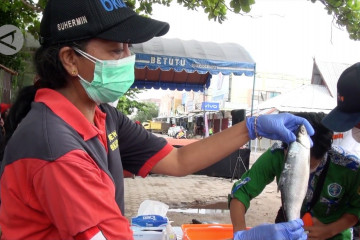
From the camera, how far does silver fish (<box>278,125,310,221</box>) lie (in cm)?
169

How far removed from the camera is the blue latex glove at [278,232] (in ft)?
5.36

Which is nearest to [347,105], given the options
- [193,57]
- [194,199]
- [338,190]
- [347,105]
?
[347,105]

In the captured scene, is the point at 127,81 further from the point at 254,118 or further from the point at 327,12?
the point at 327,12

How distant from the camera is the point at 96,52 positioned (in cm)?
146

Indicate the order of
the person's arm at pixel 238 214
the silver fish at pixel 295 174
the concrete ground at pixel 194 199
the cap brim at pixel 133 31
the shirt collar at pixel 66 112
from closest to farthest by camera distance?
the shirt collar at pixel 66 112 < the cap brim at pixel 133 31 < the silver fish at pixel 295 174 < the person's arm at pixel 238 214 < the concrete ground at pixel 194 199

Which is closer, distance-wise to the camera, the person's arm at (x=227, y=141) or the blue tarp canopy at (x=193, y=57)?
the person's arm at (x=227, y=141)

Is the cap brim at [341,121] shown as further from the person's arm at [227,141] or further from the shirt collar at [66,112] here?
the shirt collar at [66,112]

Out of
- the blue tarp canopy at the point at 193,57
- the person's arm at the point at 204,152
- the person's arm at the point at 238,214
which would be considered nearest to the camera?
the person's arm at the point at 204,152

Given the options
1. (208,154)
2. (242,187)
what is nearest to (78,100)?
(208,154)

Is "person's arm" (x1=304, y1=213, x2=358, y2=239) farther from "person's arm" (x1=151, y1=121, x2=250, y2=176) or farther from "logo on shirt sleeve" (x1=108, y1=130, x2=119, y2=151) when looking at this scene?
"logo on shirt sleeve" (x1=108, y1=130, x2=119, y2=151)

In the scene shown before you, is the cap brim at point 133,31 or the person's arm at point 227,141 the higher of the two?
the cap brim at point 133,31

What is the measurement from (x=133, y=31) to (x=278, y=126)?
837 millimetres

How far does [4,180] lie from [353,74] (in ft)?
5.89

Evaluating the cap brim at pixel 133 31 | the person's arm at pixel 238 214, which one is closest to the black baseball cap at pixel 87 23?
the cap brim at pixel 133 31
